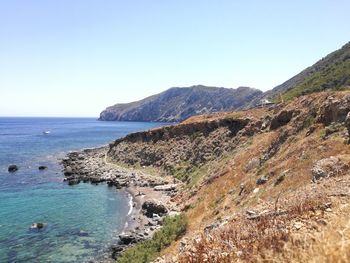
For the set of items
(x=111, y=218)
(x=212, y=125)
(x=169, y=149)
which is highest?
(x=212, y=125)

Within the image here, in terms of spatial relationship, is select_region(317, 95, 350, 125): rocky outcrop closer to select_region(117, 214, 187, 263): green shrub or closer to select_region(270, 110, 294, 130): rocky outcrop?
select_region(270, 110, 294, 130): rocky outcrop

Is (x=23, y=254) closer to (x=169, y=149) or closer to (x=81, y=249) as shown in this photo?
(x=81, y=249)

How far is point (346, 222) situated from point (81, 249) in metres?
32.1

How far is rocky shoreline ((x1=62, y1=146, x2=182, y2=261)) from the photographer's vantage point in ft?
132

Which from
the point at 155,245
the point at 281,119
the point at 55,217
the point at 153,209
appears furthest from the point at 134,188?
the point at 155,245

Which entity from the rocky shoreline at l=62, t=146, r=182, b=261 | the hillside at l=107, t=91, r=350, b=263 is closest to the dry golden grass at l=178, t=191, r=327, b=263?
the hillside at l=107, t=91, r=350, b=263

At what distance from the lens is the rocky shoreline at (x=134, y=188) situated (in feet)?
132

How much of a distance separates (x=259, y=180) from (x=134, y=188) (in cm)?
3584

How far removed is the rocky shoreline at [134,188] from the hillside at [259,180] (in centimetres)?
234

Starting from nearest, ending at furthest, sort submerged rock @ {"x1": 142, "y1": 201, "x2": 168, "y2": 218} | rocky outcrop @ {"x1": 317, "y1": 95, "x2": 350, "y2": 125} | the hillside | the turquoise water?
the hillside → rocky outcrop @ {"x1": 317, "y1": 95, "x2": 350, "y2": 125} → the turquoise water → submerged rock @ {"x1": 142, "y1": 201, "x2": 168, "y2": 218}

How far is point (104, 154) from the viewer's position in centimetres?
10625

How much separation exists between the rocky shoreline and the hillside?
2.34m

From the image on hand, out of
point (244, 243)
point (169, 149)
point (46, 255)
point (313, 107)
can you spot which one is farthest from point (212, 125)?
point (244, 243)

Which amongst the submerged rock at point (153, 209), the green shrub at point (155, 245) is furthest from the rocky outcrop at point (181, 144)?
the green shrub at point (155, 245)
